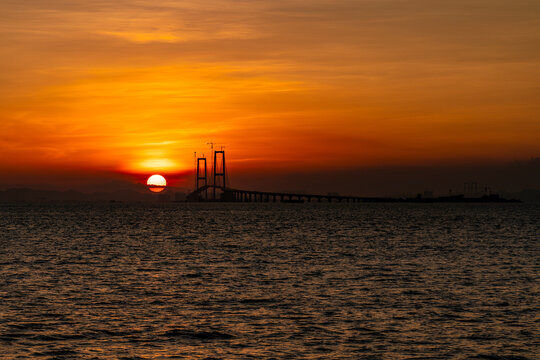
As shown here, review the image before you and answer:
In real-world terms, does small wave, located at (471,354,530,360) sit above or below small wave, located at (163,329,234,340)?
below

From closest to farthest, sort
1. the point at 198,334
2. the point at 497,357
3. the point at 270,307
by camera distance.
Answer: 1. the point at 497,357
2. the point at 198,334
3. the point at 270,307

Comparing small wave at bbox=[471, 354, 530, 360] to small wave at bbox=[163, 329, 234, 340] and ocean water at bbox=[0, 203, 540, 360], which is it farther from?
small wave at bbox=[163, 329, 234, 340]

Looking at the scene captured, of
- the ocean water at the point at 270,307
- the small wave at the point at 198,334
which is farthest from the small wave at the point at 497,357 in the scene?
the small wave at the point at 198,334

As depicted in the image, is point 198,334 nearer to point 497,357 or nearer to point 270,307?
point 270,307

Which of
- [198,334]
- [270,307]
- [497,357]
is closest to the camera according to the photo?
[497,357]

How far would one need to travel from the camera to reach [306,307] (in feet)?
93.9

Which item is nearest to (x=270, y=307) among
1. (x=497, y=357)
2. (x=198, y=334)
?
(x=198, y=334)

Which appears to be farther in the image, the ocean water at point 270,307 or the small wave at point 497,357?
the ocean water at point 270,307

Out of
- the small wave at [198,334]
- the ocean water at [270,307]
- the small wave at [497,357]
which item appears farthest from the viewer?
the small wave at [198,334]

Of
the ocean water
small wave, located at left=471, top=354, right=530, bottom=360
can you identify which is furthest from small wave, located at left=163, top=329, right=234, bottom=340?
small wave, located at left=471, top=354, right=530, bottom=360

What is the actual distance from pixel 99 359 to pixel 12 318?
7.70 metres

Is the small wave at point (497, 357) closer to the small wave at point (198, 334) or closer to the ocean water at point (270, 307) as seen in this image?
the ocean water at point (270, 307)

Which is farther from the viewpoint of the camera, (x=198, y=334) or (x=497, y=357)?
(x=198, y=334)

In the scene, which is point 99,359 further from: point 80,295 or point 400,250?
point 400,250
